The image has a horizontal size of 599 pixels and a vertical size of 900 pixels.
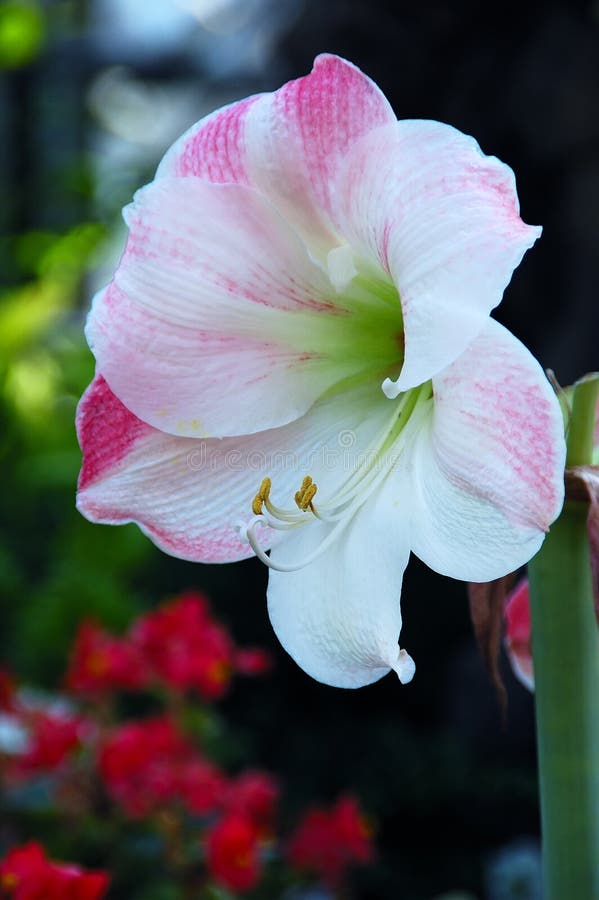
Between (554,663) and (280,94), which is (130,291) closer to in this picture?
(280,94)

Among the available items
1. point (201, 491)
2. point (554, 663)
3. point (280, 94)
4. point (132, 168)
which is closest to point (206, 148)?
point (280, 94)

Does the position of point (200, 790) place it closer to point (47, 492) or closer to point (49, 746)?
point (49, 746)

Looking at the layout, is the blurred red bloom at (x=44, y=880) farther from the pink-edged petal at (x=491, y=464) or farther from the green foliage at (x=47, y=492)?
the green foliage at (x=47, y=492)

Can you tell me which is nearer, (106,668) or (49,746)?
(49,746)

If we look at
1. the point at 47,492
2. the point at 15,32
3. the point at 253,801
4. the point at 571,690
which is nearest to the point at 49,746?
the point at 253,801

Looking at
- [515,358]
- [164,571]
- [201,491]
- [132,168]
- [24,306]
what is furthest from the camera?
[24,306]

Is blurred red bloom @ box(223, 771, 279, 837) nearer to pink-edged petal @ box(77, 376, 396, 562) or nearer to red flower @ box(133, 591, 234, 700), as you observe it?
red flower @ box(133, 591, 234, 700)

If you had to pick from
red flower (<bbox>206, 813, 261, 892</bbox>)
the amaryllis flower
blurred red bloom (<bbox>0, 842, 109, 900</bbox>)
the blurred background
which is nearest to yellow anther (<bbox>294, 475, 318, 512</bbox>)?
the amaryllis flower
